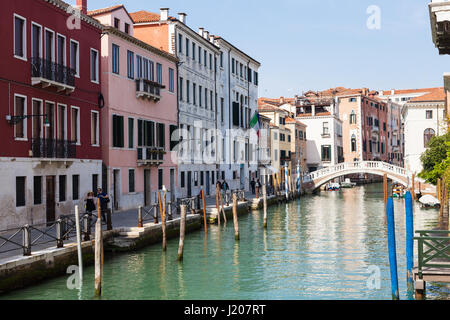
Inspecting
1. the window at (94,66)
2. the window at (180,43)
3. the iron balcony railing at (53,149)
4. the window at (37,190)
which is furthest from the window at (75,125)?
the window at (180,43)

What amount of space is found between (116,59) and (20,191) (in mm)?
8140

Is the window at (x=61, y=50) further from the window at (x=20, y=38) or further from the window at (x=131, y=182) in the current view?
the window at (x=131, y=182)

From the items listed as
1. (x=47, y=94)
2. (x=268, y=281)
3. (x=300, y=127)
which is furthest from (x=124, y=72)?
(x=300, y=127)

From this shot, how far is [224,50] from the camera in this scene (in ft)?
122

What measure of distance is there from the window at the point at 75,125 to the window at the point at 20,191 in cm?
329

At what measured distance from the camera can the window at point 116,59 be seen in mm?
22469

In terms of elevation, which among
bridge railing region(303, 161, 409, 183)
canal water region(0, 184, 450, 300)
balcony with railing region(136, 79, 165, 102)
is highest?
balcony with railing region(136, 79, 165, 102)

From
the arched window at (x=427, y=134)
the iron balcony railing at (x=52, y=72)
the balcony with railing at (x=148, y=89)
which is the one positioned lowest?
the arched window at (x=427, y=134)

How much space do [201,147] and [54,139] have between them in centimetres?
1518

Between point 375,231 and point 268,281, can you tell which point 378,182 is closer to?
point 375,231

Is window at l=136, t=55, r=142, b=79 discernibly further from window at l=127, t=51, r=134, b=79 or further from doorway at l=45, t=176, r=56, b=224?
doorway at l=45, t=176, r=56, b=224

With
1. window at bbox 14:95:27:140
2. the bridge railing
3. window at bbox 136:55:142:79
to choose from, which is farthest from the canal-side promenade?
the bridge railing

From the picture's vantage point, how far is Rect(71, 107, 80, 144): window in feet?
63.4

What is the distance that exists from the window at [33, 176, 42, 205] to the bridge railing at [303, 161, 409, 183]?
1293 inches
